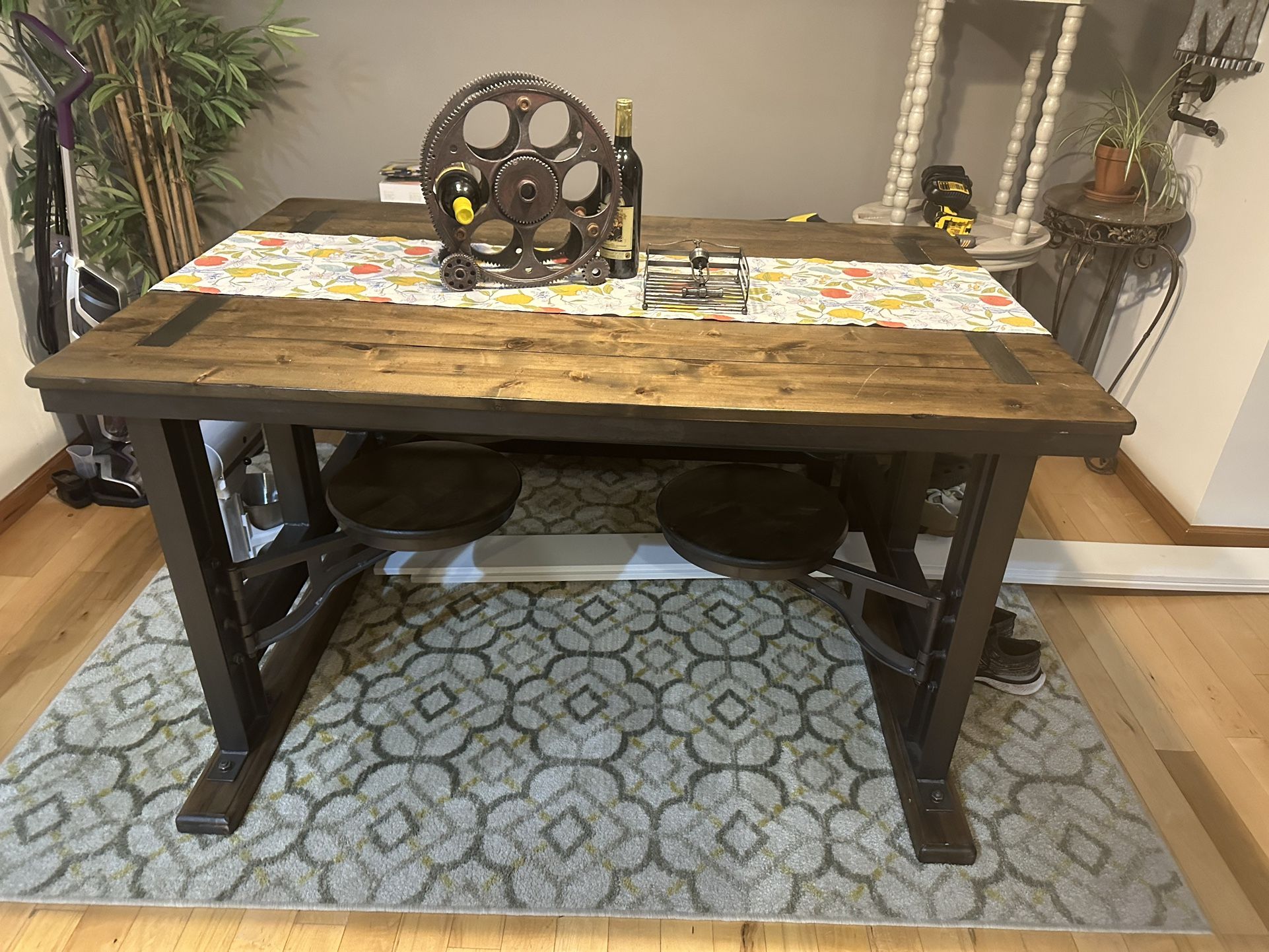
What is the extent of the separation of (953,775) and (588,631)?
84cm

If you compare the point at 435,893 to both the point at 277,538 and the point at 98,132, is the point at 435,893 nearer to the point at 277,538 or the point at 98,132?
the point at 277,538

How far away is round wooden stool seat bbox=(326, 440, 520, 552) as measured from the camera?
1.73 meters

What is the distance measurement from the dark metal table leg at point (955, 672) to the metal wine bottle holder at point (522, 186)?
2.60 ft

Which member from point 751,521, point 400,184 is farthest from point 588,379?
point 400,184

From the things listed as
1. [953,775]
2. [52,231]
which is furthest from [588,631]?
[52,231]

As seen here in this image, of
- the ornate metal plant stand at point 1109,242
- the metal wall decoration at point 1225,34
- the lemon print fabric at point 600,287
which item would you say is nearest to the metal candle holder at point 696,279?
the lemon print fabric at point 600,287

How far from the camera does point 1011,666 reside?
6.34 feet

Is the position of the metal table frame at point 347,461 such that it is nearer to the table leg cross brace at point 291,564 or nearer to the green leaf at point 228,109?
the table leg cross brace at point 291,564

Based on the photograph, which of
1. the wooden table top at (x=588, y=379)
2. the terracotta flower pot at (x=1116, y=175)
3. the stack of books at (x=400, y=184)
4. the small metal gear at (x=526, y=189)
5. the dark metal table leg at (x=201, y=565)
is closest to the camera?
the wooden table top at (x=588, y=379)

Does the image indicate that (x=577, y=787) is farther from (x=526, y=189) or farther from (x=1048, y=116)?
(x=1048, y=116)

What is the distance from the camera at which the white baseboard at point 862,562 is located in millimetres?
2213

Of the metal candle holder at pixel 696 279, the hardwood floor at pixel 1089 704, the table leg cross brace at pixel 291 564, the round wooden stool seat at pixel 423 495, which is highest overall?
the metal candle holder at pixel 696 279

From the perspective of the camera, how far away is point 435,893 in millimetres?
1476

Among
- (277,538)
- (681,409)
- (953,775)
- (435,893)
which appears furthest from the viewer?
(277,538)
